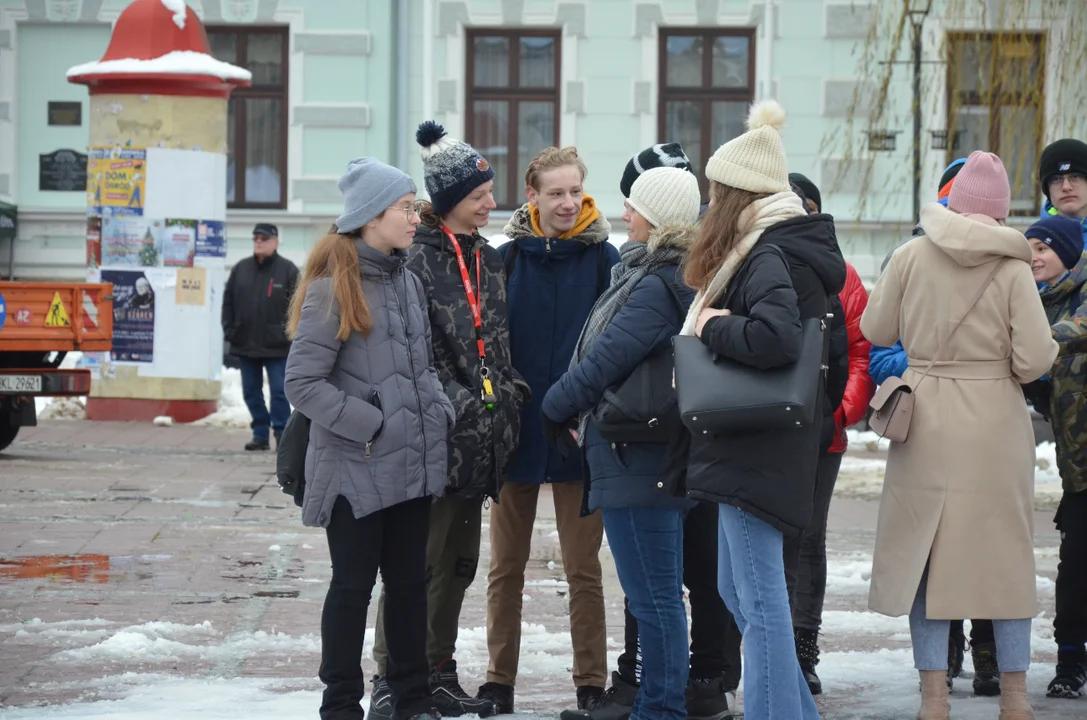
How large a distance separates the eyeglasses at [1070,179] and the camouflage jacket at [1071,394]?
1.79 ft

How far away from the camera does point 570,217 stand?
5496 millimetres

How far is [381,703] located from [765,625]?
53.5 inches

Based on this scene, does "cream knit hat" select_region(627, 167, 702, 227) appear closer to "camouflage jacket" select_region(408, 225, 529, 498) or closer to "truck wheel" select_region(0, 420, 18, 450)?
"camouflage jacket" select_region(408, 225, 529, 498)

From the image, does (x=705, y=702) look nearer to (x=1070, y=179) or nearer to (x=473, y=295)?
(x=473, y=295)

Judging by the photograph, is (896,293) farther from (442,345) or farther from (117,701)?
(117,701)

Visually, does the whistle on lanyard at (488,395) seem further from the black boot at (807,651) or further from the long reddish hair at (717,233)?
the black boot at (807,651)

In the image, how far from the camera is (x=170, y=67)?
1455 centimetres

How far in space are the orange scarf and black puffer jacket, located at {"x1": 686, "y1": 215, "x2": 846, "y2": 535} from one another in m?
1.11

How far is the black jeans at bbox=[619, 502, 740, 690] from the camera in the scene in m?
5.40

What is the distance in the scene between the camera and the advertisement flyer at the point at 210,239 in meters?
14.7

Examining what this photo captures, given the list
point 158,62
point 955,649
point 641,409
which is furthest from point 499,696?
point 158,62

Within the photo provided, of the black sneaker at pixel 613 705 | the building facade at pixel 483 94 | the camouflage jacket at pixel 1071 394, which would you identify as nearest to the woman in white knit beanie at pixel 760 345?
the black sneaker at pixel 613 705

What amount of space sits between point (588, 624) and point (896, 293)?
1489mm

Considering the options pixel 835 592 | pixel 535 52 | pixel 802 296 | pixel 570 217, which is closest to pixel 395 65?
pixel 535 52
